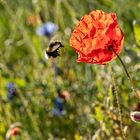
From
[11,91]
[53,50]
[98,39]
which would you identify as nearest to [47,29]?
[11,91]

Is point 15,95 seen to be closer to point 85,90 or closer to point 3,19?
point 85,90

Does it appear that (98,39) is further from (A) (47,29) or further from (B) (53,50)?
(A) (47,29)

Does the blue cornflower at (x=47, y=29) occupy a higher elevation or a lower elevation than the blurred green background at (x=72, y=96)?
higher

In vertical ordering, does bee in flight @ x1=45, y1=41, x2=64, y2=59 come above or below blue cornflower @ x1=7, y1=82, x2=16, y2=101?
below

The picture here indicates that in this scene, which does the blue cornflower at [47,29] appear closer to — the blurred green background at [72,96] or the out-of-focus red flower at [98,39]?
the blurred green background at [72,96]

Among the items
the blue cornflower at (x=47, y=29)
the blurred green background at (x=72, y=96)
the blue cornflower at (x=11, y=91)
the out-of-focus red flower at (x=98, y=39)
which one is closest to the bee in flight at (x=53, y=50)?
the out-of-focus red flower at (x=98, y=39)

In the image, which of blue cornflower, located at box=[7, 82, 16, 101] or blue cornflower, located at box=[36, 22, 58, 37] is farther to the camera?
blue cornflower, located at box=[36, 22, 58, 37]

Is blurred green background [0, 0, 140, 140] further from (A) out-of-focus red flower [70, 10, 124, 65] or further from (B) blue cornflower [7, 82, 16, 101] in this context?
(A) out-of-focus red flower [70, 10, 124, 65]

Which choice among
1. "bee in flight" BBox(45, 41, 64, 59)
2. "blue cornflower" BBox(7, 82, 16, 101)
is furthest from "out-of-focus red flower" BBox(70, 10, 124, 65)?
"blue cornflower" BBox(7, 82, 16, 101)

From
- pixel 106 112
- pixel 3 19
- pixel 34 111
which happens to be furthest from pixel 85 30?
pixel 3 19
